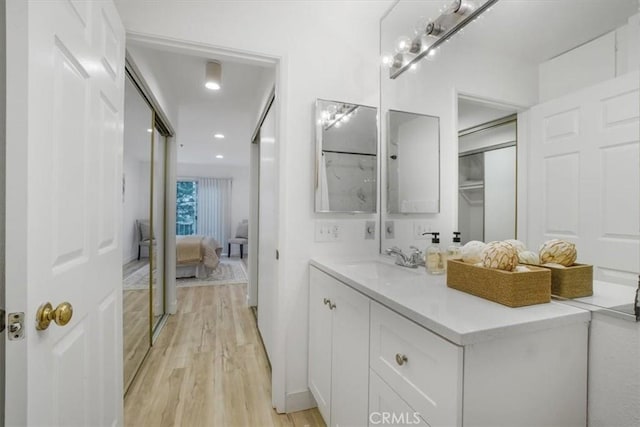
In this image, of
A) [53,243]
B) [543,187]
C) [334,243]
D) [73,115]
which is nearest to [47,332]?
[53,243]

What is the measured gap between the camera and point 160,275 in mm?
3002

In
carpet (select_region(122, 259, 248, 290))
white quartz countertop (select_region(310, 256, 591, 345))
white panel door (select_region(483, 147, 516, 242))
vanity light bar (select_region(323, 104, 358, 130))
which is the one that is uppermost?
vanity light bar (select_region(323, 104, 358, 130))

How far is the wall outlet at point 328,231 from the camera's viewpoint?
5.58 ft

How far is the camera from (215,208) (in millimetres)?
7906

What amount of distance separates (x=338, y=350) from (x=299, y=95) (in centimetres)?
140

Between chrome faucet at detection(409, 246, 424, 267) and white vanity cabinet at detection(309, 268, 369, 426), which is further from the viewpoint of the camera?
chrome faucet at detection(409, 246, 424, 267)

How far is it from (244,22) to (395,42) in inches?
36.1

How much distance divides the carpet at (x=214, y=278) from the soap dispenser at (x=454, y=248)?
2.03m

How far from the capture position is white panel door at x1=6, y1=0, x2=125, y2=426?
2.13 feet

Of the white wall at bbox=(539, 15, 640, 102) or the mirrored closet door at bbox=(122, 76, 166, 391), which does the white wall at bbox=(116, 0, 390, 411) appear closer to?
the mirrored closet door at bbox=(122, 76, 166, 391)

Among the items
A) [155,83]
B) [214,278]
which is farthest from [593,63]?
[214,278]

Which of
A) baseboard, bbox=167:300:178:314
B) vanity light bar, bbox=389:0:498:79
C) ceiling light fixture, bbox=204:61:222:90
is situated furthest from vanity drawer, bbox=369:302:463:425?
baseboard, bbox=167:300:178:314

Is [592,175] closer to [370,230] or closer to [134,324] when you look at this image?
[370,230]

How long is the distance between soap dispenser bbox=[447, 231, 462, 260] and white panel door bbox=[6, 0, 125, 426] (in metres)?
1.36
